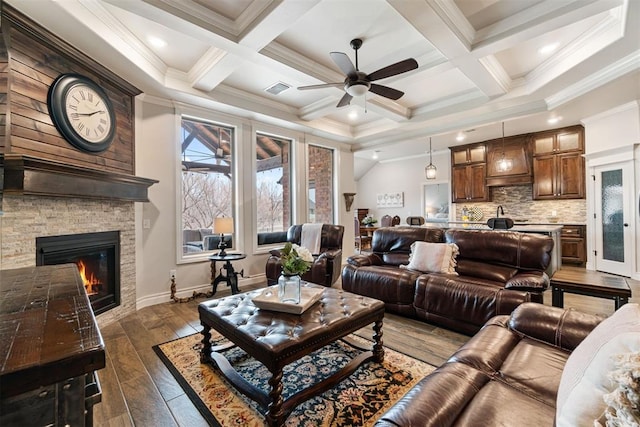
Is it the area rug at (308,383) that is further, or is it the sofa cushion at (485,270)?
the sofa cushion at (485,270)

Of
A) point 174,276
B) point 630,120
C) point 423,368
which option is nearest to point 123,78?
point 174,276

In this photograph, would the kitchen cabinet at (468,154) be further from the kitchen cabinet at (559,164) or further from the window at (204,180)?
the window at (204,180)

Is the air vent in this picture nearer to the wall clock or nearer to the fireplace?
the wall clock

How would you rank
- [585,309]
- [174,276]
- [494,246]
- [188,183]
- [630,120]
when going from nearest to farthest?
[494,246] < [585,309] < [174,276] < [188,183] < [630,120]

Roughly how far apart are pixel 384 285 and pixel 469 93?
3337mm

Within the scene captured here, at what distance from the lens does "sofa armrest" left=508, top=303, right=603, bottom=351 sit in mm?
1563

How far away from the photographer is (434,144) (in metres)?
7.27

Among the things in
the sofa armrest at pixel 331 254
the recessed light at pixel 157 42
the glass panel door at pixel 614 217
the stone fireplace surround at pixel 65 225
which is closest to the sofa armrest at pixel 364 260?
the sofa armrest at pixel 331 254

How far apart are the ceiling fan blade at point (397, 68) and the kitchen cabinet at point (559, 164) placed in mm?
5328

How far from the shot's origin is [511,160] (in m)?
6.53

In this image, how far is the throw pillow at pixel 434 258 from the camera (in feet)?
10.7

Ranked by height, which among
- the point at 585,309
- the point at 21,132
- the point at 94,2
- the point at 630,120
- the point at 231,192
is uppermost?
the point at 94,2

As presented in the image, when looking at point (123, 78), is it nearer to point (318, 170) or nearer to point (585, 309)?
point (318, 170)

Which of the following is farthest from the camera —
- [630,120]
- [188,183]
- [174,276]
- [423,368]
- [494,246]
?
[630,120]
